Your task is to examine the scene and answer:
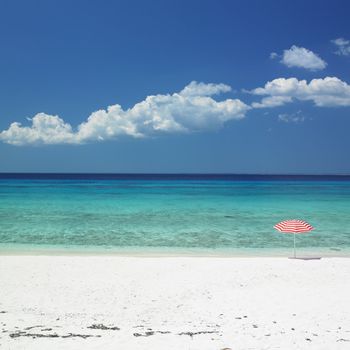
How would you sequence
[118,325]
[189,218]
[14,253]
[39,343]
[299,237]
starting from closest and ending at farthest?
1. [39,343]
2. [118,325]
3. [14,253]
4. [299,237]
5. [189,218]

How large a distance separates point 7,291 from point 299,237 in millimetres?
14207

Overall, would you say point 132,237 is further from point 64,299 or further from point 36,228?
point 64,299

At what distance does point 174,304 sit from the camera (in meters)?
8.73

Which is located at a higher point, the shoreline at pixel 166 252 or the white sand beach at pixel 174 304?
the white sand beach at pixel 174 304

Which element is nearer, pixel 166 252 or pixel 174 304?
pixel 174 304

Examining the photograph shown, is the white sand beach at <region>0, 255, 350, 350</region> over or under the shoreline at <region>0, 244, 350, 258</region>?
over

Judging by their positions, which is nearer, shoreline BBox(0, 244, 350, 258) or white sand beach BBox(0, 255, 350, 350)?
white sand beach BBox(0, 255, 350, 350)

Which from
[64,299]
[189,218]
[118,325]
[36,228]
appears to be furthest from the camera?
[189,218]

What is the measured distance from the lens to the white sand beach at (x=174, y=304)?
6520mm

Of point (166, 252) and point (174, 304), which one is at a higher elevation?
point (174, 304)

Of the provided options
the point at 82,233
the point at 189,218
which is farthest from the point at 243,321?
the point at 189,218

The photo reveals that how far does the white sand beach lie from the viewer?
21.4 feet

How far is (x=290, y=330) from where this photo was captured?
6992mm

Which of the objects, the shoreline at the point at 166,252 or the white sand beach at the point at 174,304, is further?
the shoreline at the point at 166,252
